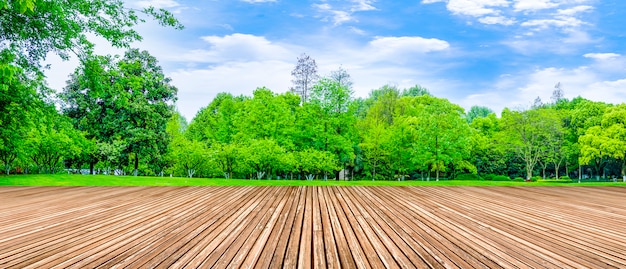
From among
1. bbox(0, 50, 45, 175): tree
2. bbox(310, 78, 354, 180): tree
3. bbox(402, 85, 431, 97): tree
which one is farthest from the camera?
bbox(402, 85, 431, 97): tree

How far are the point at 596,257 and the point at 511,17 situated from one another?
24.3m

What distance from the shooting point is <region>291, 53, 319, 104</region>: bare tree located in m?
27.5

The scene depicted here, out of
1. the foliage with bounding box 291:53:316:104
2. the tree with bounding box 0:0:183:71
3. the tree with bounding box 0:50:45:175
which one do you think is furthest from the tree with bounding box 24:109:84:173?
the foliage with bounding box 291:53:316:104

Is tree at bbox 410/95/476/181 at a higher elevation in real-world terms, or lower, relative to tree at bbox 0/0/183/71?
lower

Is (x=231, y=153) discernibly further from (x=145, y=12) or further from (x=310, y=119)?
(x=145, y=12)

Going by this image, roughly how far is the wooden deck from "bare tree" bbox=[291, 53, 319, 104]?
21576 mm

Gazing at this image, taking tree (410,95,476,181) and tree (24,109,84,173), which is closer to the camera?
tree (24,109,84,173)

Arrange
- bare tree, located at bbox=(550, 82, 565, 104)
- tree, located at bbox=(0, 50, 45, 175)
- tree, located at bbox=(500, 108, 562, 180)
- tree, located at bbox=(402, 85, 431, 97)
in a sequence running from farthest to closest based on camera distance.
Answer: tree, located at bbox=(402, 85, 431, 97), bare tree, located at bbox=(550, 82, 565, 104), tree, located at bbox=(500, 108, 562, 180), tree, located at bbox=(0, 50, 45, 175)

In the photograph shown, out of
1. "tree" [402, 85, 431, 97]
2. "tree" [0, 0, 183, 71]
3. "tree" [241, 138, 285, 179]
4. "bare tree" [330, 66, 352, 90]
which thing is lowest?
"tree" [241, 138, 285, 179]

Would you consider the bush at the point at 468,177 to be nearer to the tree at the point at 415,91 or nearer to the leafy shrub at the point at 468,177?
the leafy shrub at the point at 468,177

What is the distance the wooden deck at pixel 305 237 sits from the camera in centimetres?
307

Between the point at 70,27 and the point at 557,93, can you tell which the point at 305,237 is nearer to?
the point at 70,27

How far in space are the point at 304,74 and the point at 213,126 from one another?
29.1ft

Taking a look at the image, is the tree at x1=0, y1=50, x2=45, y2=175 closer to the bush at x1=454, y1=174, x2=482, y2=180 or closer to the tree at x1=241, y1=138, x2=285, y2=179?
the tree at x1=241, y1=138, x2=285, y2=179
